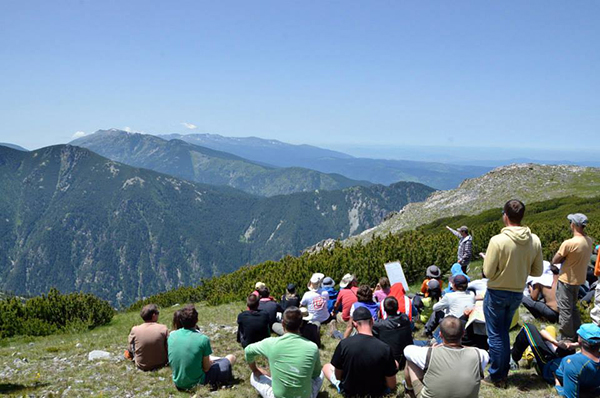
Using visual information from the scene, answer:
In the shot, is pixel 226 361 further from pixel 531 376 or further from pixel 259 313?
pixel 531 376

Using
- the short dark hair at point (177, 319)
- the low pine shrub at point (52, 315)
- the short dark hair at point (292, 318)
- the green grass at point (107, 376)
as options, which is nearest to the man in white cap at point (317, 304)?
the green grass at point (107, 376)

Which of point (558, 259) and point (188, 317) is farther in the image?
point (558, 259)

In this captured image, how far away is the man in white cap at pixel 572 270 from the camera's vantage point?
7.17m

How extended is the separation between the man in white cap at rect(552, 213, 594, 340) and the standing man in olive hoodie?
176 centimetres

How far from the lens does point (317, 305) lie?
10242 millimetres

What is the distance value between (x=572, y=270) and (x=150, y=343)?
896 centimetres

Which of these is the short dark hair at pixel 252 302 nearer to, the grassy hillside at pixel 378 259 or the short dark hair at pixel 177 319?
the short dark hair at pixel 177 319

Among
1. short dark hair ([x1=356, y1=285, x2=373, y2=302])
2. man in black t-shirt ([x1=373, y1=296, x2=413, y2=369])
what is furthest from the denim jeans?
short dark hair ([x1=356, y1=285, x2=373, y2=302])

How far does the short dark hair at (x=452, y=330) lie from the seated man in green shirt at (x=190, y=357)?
437 cm

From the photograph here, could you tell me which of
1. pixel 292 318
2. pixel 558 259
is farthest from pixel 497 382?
pixel 292 318

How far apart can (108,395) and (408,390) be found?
568 cm

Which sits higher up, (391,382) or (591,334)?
(591,334)

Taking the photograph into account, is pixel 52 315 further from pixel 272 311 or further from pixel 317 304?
pixel 317 304

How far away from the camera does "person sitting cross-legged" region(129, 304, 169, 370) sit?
326 inches
